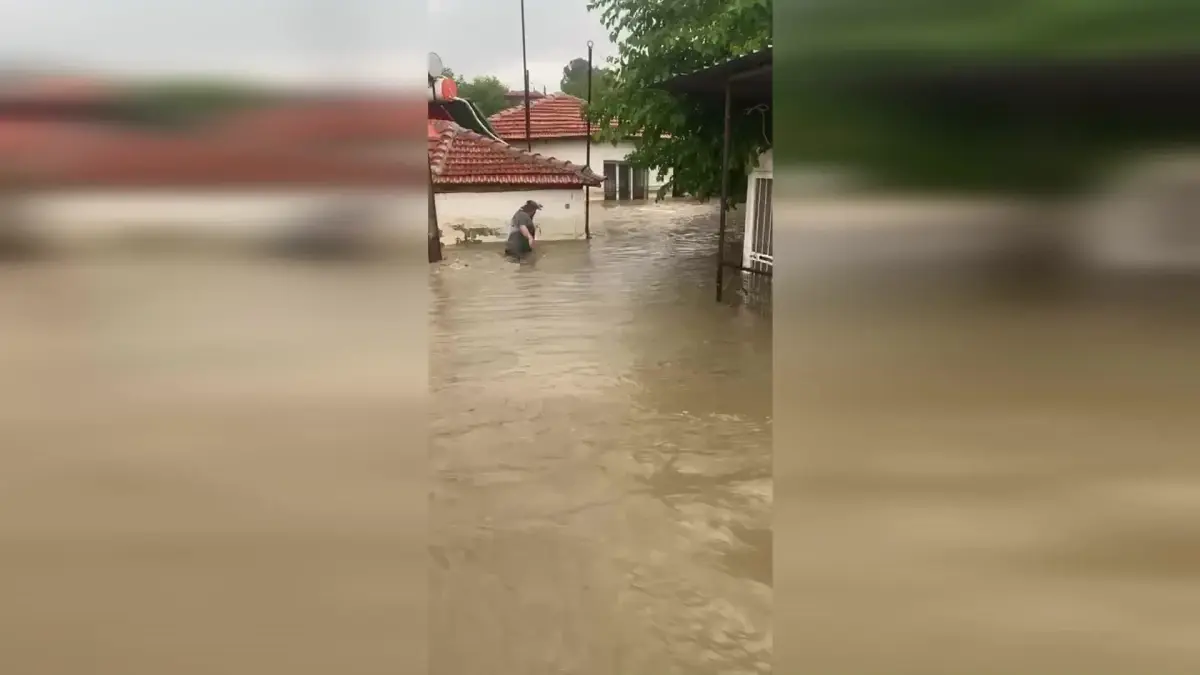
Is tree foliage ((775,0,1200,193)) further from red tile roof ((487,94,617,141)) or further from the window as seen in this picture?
the window

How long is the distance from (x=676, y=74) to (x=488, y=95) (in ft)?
11.6

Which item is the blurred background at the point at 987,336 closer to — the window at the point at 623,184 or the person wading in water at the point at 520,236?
the person wading in water at the point at 520,236

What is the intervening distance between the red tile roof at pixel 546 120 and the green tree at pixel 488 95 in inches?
4.3

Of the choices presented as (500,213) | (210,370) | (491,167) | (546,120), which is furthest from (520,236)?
(210,370)

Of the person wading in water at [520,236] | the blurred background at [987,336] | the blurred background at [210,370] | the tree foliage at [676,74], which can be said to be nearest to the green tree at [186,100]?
the blurred background at [210,370]

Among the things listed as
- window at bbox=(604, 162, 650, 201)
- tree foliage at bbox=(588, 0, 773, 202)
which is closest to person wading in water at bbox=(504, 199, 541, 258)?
tree foliage at bbox=(588, 0, 773, 202)

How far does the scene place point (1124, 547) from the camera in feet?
2.83

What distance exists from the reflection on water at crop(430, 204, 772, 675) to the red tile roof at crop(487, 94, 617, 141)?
3650mm

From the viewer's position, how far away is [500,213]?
541cm

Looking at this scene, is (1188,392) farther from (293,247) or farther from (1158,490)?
(293,247)

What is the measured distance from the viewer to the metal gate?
148 inches

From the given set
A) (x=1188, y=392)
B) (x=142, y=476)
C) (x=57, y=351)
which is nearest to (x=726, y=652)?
(x=1188, y=392)

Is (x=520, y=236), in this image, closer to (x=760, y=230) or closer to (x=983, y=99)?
(x=760, y=230)

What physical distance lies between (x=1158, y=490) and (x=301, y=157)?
79cm
